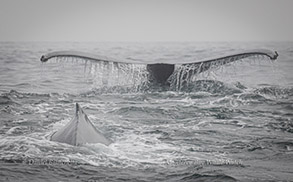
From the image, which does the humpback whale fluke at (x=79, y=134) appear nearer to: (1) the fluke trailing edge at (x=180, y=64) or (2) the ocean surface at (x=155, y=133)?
(2) the ocean surface at (x=155, y=133)

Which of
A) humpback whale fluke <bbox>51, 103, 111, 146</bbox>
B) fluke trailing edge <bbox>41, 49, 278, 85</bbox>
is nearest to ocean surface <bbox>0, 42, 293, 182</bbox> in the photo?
humpback whale fluke <bbox>51, 103, 111, 146</bbox>

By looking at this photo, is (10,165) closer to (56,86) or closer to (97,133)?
(97,133)

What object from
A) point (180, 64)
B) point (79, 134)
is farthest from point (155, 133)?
point (180, 64)

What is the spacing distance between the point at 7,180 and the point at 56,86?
1079 cm

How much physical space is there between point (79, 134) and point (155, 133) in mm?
1993

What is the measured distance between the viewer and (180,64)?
10.4m

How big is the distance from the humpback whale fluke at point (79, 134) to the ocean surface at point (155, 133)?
0.32ft

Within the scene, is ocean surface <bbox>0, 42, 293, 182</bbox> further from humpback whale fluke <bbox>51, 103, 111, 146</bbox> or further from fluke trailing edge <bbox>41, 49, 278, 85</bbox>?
fluke trailing edge <bbox>41, 49, 278, 85</bbox>

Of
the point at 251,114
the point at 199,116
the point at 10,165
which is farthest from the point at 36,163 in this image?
the point at 251,114

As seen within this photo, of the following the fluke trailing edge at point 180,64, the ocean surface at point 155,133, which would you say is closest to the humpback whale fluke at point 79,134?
the ocean surface at point 155,133

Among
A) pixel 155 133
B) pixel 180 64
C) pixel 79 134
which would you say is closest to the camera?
pixel 79 134

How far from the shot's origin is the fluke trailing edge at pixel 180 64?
8859 mm

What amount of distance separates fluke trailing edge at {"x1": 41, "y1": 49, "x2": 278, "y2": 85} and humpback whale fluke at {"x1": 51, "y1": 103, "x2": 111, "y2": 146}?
2.01m

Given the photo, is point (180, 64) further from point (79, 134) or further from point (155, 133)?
point (79, 134)
